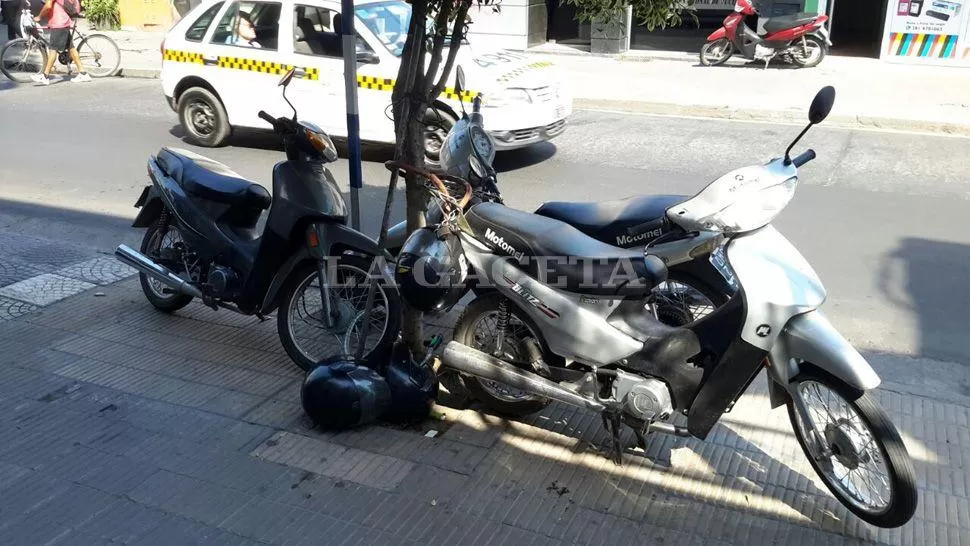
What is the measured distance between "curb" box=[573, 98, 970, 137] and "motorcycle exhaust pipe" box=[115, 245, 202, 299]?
8584 mm

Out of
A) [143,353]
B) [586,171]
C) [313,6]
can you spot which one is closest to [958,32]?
[586,171]

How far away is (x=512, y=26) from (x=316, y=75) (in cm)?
933

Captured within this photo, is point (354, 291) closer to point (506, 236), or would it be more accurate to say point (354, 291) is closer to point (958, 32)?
point (506, 236)

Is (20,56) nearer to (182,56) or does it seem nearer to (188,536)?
(182,56)

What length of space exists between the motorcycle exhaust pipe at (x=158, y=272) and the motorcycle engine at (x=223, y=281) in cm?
18

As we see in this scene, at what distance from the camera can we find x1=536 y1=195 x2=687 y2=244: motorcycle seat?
5090 millimetres

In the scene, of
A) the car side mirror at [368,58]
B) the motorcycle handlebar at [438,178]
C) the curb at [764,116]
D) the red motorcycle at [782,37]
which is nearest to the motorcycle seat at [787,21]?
the red motorcycle at [782,37]

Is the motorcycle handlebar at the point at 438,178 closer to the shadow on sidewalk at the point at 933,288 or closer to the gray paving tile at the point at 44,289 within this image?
the shadow on sidewalk at the point at 933,288

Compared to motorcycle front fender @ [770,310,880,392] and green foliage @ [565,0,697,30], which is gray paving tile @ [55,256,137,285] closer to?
green foliage @ [565,0,697,30]

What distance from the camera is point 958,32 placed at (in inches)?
602

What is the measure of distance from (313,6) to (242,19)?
102cm

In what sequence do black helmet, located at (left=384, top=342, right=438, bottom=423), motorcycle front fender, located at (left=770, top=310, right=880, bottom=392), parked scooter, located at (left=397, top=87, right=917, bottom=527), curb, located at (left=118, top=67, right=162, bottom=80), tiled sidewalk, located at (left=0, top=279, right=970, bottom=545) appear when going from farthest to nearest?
1. curb, located at (left=118, top=67, right=162, bottom=80)
2. black helmet, located at (left=384, top=342, right=438, bottom=423)
3. tiled sidewalk, located at (left=0, top=279, right=970, bottom=545)
4. parked scooter, located at (left=397, top=87, right=917, bottom=527)
5. motorcycle front fender, located at (left=770, top=310, right=880, bottom=392)

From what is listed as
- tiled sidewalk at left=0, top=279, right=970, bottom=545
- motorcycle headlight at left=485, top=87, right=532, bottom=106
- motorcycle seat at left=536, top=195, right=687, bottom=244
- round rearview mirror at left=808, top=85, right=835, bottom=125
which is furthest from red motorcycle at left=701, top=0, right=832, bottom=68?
round rearview mirror at left=808, top=85, right=835, bottom=125

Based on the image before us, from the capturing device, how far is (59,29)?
1525 centimetres
